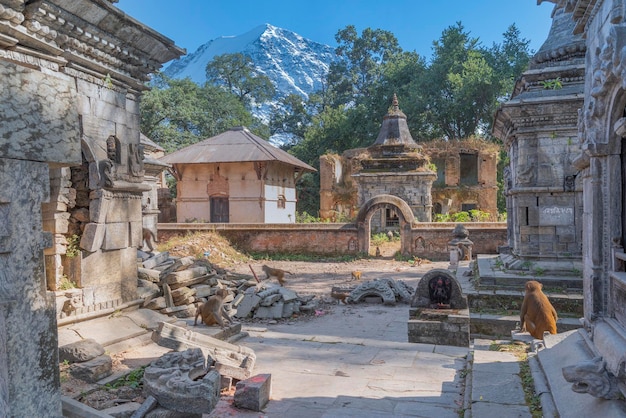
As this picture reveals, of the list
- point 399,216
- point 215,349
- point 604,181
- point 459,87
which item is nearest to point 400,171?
point 399,216

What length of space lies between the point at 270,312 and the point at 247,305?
53 centimetres

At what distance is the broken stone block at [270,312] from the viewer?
33.2 ft

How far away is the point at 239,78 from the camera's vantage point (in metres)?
46.4

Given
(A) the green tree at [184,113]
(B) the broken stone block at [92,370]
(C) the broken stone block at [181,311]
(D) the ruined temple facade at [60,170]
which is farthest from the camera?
(A) the green tree at [184,113]

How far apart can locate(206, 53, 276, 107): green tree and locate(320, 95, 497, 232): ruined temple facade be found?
15.7 metres

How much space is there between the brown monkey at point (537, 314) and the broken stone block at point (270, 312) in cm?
521

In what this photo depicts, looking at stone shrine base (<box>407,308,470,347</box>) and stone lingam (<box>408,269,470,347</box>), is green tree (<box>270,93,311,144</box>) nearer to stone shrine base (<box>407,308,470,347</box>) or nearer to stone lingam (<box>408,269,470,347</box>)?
stone lingam (<box>408,269,470,347</box>)

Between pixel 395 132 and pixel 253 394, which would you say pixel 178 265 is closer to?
→ pixel 253 394

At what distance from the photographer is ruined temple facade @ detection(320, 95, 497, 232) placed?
2528cm

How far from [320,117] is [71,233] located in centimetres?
3705

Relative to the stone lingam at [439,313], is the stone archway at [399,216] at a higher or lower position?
higher

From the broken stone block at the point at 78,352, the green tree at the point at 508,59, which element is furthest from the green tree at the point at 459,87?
the broken stone block at the point at 78,352

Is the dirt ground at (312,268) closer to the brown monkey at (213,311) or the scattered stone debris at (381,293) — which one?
the scattered stone debris at (381,293)

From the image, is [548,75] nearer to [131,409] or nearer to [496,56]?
[131,409]
